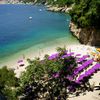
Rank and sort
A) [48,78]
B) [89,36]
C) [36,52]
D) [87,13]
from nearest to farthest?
[48,78], [87,13], [89,36], [36,52]

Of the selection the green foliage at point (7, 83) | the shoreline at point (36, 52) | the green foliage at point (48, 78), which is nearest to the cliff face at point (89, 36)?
the shoreline at point (36, 52)

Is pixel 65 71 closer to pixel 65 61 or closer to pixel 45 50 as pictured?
pixel 65 61

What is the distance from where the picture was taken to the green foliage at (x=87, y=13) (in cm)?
5030

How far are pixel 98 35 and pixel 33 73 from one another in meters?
36.2

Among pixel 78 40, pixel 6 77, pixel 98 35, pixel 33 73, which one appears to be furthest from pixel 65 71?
pixel 78 40

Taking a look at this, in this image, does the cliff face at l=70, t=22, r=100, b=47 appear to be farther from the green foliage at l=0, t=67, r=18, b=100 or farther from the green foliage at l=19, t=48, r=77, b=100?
the green foliage at l=19, t=48, r=77, b=100

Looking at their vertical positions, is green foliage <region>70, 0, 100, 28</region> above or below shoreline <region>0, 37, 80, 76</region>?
above

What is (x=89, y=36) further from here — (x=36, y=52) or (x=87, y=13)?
(x=36, y=52)

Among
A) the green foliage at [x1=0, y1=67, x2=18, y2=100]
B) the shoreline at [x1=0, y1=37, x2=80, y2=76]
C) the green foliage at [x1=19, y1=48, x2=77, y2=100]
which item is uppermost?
the green foliage at [x1=19, y1=48, x2=77, y2=100]

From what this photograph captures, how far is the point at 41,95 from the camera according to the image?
59.1ft

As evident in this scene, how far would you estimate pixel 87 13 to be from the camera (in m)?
52.0

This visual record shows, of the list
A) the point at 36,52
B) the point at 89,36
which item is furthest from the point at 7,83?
the point at 89,36

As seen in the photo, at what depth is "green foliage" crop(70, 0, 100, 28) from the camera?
1980 inches

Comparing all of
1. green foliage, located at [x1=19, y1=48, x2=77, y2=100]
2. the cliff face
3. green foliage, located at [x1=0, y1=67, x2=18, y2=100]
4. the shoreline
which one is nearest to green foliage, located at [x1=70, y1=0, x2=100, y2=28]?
the cliff face
